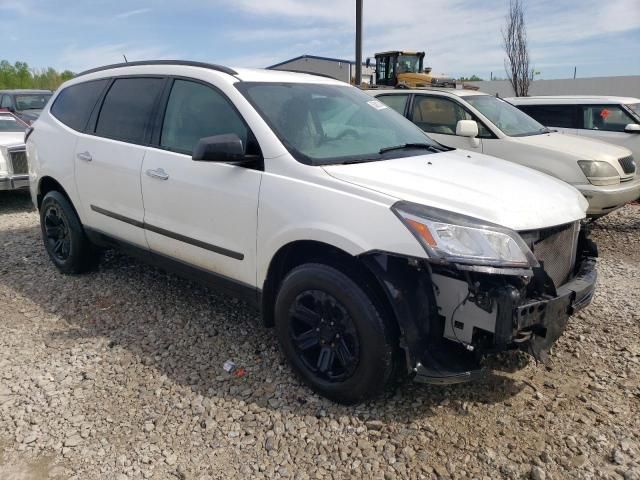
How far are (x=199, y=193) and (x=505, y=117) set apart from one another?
5358 mm

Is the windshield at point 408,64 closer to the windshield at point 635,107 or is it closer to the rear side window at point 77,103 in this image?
the windshield at point 635,107

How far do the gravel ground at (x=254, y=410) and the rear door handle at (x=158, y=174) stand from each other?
1094 millimetres

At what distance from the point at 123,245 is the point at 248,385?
1.72 m

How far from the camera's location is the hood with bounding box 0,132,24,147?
25.1 feet

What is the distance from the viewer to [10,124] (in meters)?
8.73

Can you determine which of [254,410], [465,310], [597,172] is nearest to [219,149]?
[254,410]

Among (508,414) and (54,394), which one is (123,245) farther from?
(508,414)

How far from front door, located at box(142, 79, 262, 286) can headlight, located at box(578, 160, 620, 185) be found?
4628 millimetres

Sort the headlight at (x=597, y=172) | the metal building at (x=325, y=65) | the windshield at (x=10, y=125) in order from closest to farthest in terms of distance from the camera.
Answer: the headlight at (x=597, y=172)
the windshield at (x=10, y=125)
the metal building at (x=325, y=65)

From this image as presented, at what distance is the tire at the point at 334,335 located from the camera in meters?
2.56

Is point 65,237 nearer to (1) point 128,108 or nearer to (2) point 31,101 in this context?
(1) point 128,108

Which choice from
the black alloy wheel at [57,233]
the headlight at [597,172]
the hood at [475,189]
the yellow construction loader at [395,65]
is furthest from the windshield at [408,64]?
the hood at [475,189]

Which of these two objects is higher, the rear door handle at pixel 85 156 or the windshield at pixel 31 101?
the windshield at pixel 31 101

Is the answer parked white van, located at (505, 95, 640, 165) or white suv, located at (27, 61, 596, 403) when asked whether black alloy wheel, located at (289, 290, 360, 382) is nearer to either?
white suv, located at (27, 61, 596, 403)
